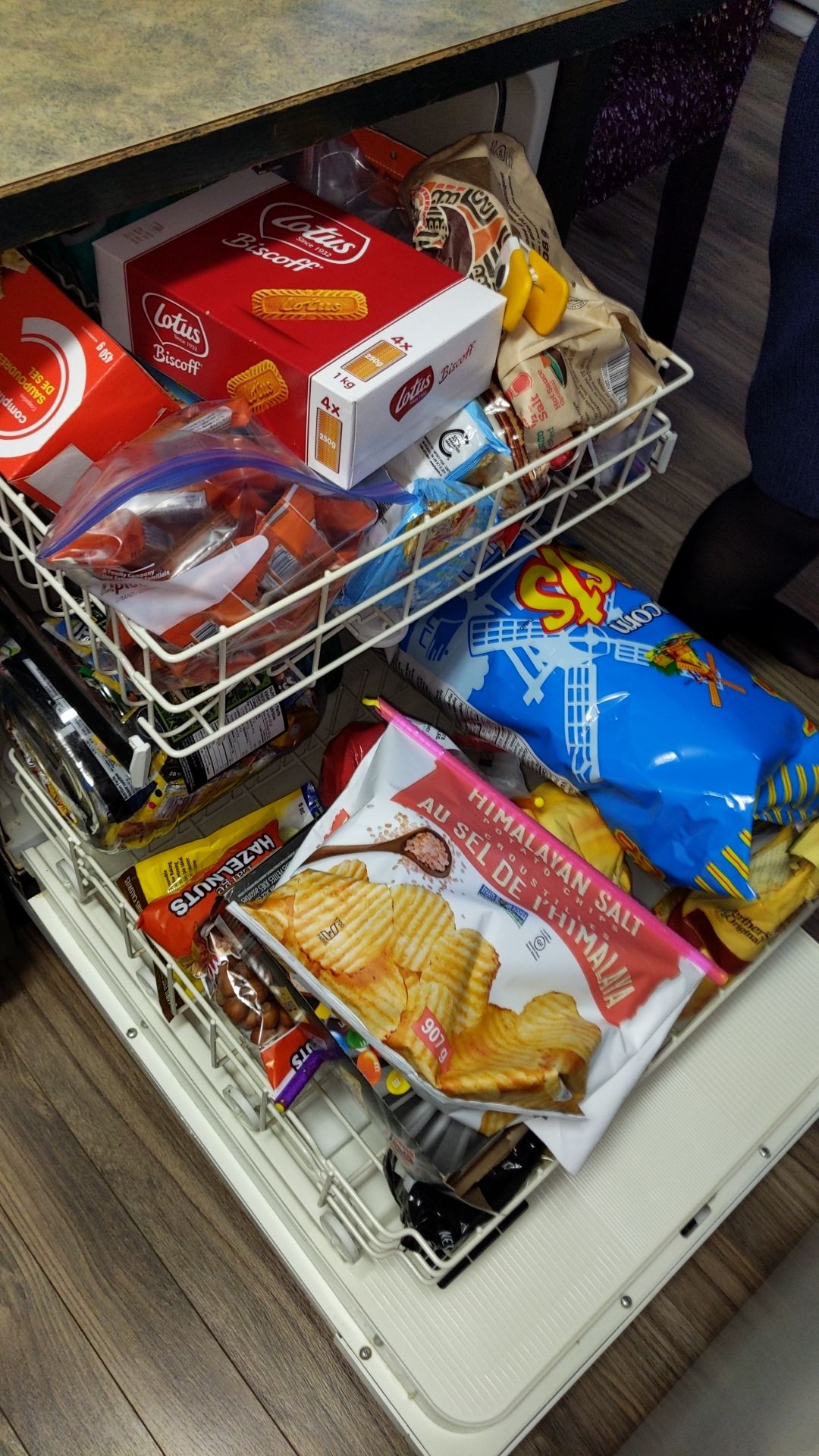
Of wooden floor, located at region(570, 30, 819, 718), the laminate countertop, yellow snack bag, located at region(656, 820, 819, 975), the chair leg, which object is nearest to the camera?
the laminate countertop

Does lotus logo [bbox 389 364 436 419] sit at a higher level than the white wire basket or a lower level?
higher

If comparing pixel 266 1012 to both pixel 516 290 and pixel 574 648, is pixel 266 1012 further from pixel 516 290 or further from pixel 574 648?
pixel 516 290

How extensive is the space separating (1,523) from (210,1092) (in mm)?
485

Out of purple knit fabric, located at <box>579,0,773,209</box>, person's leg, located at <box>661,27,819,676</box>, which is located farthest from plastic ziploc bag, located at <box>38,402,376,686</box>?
purple knit fabric, located at <box>579,0,773,209</box>

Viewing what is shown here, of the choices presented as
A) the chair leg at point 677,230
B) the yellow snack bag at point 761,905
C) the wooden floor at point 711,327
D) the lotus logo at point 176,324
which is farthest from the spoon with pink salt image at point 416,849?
the chair leg at point 677,230

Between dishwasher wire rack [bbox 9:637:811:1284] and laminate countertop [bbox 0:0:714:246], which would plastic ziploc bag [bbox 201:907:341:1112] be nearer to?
dishwasher wire rack [bbox 9:637:811:1284]

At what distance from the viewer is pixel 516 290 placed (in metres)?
0.70

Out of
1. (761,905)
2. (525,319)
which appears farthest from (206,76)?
(761,905)

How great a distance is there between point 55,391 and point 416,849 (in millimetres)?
396

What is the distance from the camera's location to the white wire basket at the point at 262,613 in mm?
583

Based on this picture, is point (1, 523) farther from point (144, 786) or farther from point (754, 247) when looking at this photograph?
point (754, 247)

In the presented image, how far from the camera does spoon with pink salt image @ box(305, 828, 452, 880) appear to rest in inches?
30.2

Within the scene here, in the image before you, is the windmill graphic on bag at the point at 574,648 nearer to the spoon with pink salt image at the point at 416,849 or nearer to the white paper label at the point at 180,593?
the spoon with pink salt image at the point at 416,849

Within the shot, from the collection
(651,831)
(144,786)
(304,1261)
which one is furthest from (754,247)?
(304,1261)
